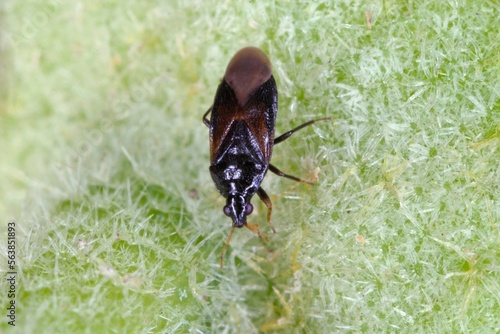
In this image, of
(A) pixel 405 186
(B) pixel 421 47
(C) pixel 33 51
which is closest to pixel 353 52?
(B) pixel 421 47

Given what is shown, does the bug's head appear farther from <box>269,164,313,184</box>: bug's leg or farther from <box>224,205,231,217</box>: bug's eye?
<box>269,164,313,184</box>: bug's leg

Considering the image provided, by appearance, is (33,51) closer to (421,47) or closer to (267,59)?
(267,59)

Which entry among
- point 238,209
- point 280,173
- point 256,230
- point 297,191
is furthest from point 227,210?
point 297,191

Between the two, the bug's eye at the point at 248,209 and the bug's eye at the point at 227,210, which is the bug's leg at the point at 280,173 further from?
the bug's eye at the point at 227,210

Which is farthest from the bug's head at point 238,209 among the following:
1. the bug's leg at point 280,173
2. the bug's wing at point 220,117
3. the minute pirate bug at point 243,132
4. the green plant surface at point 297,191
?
the bug's wing at point 220,117

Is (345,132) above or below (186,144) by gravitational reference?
above

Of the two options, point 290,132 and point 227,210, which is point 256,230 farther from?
point 290,132

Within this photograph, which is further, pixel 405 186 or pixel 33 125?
pixel 33 125
